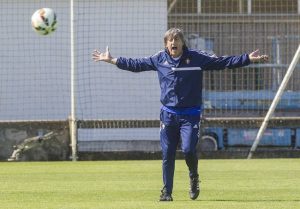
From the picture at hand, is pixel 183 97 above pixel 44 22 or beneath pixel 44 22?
beneath

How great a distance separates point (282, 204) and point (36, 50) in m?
Answer: 12.4

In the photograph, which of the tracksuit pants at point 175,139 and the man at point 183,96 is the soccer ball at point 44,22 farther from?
the tracksuit pants at point 175,139

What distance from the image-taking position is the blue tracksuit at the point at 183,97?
38.1 feet

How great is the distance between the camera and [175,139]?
1181cm

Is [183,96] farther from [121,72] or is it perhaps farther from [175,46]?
[121,72]

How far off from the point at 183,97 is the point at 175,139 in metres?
0.57

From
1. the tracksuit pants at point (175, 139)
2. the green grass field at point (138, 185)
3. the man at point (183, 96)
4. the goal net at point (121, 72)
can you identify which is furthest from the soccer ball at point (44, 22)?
the tracksuit pants at point (175, 139)

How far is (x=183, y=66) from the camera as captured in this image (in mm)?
11656

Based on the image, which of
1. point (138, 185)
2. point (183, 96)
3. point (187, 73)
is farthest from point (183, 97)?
point (138, 185)

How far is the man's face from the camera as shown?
450 inches

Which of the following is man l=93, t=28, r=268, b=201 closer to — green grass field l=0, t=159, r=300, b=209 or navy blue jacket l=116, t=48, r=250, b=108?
navy blue jacket l=116, t=48, r=250, b=108

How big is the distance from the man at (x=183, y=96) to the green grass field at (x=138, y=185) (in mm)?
467

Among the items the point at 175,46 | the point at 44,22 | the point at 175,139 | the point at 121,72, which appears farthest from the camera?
the point at 121,72

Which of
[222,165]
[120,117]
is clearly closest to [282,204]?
[222,165]
